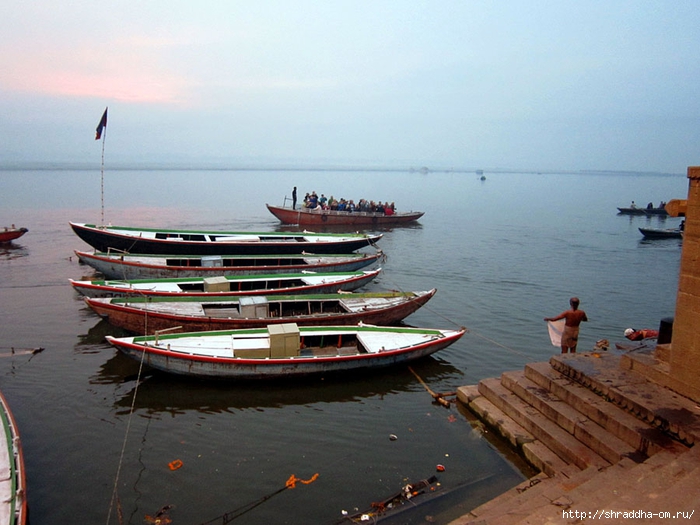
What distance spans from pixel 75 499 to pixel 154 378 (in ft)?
16.1

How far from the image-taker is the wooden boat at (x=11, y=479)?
23.6 feet

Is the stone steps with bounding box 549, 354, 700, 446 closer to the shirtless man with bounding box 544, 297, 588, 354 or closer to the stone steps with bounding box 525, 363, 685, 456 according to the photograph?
the stone steps with bounding box 525, 363, 685, 456

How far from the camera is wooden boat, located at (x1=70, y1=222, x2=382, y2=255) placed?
25.7 meters

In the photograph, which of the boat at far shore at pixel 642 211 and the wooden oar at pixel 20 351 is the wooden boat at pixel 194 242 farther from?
the boat at far shore at pixel 642 211

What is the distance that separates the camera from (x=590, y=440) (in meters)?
9.09

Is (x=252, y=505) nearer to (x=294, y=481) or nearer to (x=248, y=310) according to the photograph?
(x=294, y=481)

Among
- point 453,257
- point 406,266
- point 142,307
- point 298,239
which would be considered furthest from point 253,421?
point 453,257

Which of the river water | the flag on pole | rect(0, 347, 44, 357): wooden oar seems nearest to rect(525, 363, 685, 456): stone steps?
the river water

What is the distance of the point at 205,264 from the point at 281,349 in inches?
426

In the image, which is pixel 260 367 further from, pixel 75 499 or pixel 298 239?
pixel 298 239

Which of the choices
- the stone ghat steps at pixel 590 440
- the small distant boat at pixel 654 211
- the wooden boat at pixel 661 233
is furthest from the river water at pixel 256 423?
the small distant boat at pixel 654 211

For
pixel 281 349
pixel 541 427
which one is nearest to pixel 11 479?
pixel 281 349

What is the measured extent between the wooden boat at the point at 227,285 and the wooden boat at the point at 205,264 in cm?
170

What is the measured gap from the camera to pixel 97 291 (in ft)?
60.1
